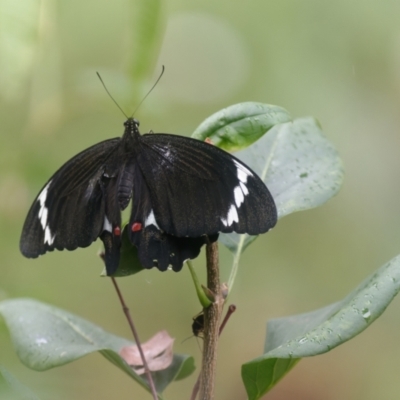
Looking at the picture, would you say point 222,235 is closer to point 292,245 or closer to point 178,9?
point 292,245

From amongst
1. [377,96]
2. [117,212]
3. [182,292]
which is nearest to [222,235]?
[117,212]

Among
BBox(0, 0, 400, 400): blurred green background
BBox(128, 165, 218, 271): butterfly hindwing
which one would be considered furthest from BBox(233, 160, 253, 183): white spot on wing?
BBox(0, 0, 400, 400): blurred green background

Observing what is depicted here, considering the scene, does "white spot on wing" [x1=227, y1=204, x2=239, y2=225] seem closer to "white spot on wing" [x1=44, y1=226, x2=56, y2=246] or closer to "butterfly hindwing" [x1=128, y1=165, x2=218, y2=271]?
"butterfly hindwing" [x1=128, y1=165, x2=218, y2=271]

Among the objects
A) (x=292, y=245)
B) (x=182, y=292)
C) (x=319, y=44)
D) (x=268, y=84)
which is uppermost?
(x=319, y=44)

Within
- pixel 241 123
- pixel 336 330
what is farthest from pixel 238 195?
pixel 336 330

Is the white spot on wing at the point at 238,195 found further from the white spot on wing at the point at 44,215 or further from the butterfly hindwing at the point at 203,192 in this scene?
the white spot on wing at the point at 44,215

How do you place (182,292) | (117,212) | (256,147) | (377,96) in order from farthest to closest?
(377,96) < (182,292) < (256,147) < (117,212)
